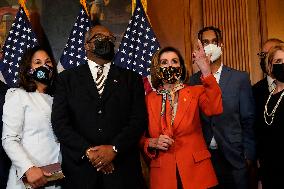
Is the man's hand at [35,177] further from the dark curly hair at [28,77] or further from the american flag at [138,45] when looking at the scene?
the american flag at [138,45]

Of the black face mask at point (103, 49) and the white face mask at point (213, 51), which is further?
the white face mask at point (213, 51)

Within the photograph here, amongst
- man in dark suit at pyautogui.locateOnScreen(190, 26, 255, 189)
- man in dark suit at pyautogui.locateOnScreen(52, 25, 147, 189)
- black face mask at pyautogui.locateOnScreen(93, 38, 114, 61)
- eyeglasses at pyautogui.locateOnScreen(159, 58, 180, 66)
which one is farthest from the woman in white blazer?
man in dark suit at pyautogui.locateOnScreen(190, 26, 255, 189)

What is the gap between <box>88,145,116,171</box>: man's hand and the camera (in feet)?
8.69

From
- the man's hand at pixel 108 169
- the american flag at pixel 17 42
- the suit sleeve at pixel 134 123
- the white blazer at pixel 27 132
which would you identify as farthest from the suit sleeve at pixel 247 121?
the american flag at pixel 17 42

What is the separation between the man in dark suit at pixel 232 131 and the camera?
336 cm

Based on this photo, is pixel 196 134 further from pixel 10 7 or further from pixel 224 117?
pixel 10 7

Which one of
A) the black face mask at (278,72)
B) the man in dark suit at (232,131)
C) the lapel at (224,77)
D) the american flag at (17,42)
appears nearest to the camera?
the black face mask at (278,72)

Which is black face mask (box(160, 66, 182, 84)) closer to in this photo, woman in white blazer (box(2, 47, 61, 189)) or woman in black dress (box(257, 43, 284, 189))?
woman in black dress (box(257, 43, 284, 189))

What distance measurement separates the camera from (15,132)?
3.00m

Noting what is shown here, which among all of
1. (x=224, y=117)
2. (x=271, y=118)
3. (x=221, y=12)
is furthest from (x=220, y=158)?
(x=221, y=12)

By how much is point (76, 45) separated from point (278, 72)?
2989 millimetres

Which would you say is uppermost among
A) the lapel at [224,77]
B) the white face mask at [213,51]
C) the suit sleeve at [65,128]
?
the white face mask at [213,51]

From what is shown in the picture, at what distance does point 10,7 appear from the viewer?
19.6 ft

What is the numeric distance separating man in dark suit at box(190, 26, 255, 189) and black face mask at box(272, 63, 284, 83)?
1.19 feet
